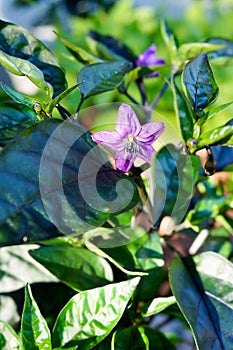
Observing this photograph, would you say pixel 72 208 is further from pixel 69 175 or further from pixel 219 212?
pixel 219 212

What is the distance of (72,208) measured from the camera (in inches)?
18.2

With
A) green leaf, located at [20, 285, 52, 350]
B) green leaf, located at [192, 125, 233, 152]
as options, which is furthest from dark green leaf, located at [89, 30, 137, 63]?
green leaf, located at [20, 285, 52, 350]

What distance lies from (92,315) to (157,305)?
0.07 m

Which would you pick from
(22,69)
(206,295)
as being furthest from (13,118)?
(206,295)

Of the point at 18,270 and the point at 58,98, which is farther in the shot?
the point at 18,270

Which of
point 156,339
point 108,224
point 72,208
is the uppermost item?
point 72,208

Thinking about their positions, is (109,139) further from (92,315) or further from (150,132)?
(92,315)

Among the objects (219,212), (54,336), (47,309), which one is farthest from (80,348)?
(219,212)

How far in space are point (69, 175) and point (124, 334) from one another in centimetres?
21

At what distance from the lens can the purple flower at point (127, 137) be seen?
0.48 m

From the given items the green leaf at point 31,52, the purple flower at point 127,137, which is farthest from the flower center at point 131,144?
the green leaf at point 31,52

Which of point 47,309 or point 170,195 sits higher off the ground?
point 170,195

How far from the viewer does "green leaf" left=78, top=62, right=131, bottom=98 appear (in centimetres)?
57

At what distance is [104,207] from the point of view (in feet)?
1.60
